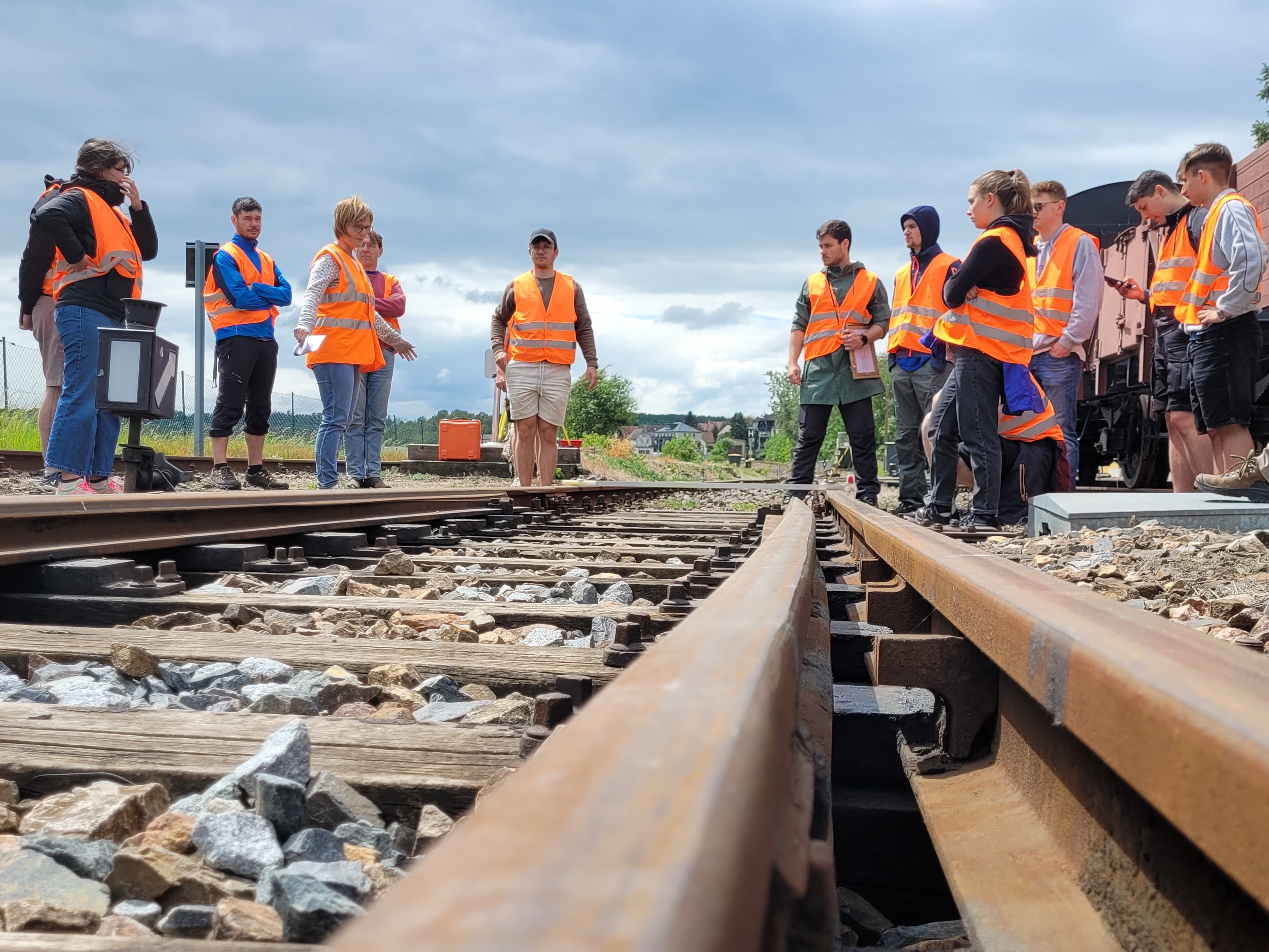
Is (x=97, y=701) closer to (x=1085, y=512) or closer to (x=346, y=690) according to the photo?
(x=346, y=690)

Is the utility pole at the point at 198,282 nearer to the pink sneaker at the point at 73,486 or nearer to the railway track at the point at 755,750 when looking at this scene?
the pink sneaker at the point at 73,486

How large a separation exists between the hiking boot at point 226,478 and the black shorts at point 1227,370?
19.1ft

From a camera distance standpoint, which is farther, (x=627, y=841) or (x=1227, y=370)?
(x=1227, y=370)

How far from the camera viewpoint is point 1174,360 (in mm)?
6043

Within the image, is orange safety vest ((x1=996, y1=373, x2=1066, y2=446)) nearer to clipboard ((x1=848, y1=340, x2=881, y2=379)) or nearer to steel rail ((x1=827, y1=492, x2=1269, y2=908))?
clipboard ((x1=848, y1=340, x2=881, y2=379))

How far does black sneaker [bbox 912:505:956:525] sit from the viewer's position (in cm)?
616

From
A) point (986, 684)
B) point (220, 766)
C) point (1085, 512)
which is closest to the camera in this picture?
point (220, 766)

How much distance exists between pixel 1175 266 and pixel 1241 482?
1642mm

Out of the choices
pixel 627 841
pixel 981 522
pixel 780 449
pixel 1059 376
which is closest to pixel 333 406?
pixel 981 522

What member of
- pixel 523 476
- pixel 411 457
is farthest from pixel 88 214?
pixel 411 457

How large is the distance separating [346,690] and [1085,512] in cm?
432

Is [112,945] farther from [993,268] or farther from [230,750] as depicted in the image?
[993,268]

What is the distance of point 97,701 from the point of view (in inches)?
70.0

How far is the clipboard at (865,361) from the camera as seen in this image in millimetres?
7344
